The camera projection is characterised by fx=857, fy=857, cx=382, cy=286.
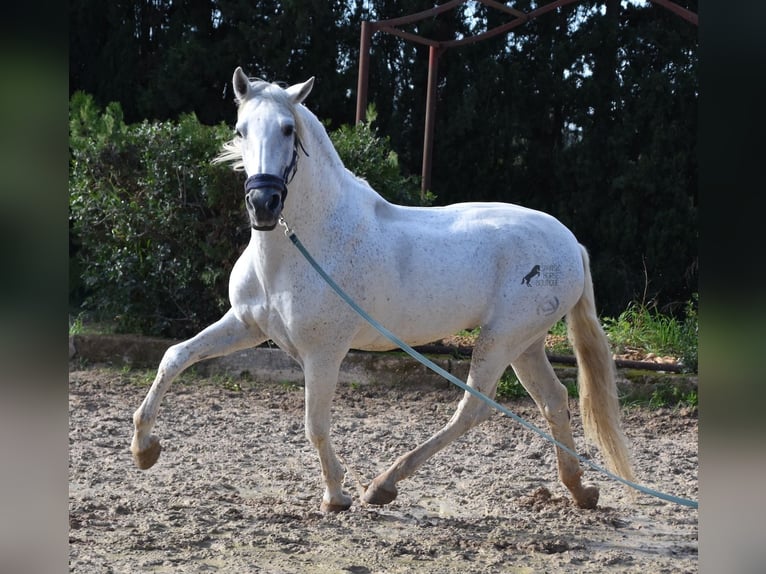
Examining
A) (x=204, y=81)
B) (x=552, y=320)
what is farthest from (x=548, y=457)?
(x=204, y=81)

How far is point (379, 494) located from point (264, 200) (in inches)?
55.8

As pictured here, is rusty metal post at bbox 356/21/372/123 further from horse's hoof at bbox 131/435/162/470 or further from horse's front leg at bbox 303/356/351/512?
horse's hoof at bbox 131/435/162/470

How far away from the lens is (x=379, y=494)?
368cm

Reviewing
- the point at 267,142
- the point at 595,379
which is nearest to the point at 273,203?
the point at 267,142

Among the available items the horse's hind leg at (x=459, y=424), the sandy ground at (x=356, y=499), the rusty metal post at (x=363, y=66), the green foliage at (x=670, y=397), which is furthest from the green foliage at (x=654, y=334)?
the horse's hind leg at (x=459, y=424)

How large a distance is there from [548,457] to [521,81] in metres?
6.02

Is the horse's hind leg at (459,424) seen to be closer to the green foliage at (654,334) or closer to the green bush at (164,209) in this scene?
the green bush at (164,209)

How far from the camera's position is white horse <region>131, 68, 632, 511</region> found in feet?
11.4

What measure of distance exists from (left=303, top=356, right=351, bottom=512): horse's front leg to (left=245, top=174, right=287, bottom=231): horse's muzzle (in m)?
0.74

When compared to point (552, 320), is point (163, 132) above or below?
above

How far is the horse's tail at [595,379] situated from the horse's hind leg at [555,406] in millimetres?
124

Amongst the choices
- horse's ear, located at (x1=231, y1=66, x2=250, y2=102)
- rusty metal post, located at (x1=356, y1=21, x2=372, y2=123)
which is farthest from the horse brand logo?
rusty metal post, located at (x1=356, y1=21, x2=372, y2=123)
